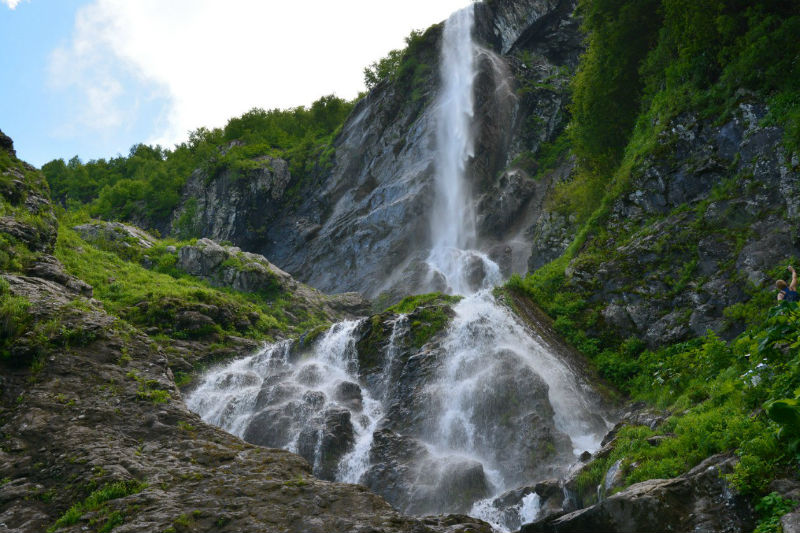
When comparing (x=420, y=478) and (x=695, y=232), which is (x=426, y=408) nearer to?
(x=420, y=478)

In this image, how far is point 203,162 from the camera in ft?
162

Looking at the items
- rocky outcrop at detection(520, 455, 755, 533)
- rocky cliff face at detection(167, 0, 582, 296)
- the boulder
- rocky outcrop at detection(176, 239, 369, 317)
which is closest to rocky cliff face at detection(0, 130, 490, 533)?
rocky outcrop at detection(520, 455, 755, 533)

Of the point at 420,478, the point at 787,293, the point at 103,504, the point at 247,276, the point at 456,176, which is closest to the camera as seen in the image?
the point at 103,504

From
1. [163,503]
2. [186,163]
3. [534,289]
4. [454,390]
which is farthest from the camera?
[186,163]

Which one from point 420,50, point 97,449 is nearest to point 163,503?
point 97,449

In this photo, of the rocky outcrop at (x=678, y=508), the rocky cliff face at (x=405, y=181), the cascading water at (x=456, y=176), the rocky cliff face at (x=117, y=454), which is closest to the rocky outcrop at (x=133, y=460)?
the rocky cliff face at (x=117, y=454)


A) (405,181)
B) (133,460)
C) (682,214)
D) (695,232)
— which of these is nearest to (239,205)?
(405,181)

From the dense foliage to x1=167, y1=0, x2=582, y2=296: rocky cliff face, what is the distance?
1846 millimetres

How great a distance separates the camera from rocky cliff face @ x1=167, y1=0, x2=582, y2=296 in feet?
120

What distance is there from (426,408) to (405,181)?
86.5 feet

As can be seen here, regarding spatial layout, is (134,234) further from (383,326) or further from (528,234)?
(528,234)

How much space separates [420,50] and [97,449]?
4541cm

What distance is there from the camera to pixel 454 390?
1655 centimetres

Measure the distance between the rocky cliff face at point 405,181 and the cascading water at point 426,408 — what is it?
1403cm
